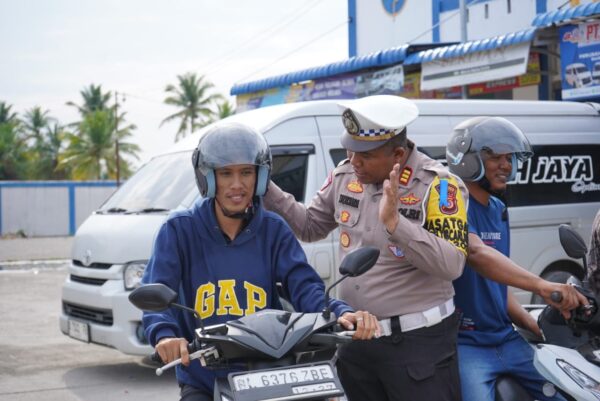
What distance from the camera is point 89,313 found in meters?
7.36

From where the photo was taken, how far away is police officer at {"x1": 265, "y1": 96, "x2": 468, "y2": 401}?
9.78ft

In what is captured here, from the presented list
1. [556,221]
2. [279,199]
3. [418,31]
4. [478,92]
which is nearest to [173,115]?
[418,31]

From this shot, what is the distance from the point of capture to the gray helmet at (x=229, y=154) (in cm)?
279

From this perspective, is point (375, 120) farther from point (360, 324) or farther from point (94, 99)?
point (94, 99)

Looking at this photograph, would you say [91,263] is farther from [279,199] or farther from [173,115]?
[173,115]

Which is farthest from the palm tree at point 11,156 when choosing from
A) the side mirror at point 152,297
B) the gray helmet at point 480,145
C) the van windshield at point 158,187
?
the side mirror at point 152,297

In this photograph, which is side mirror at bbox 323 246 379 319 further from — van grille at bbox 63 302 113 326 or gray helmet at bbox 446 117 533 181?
van grille at bbox 63 302 113 326

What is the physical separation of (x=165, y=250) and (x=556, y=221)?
19.9ft

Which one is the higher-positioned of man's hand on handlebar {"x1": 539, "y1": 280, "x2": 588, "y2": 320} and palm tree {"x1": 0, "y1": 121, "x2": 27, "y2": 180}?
palm tree {"x1": 0, "y1": 121, "x2": 27, "y2": 180}

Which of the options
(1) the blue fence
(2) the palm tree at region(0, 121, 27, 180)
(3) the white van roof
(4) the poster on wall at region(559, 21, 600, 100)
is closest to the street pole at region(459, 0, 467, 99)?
(4) the poster on wall at region(559, 21, 600, 100)

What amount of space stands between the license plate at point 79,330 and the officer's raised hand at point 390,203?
4998 mm

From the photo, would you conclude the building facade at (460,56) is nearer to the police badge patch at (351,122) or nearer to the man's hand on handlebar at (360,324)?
the police badge patch at (351,122)

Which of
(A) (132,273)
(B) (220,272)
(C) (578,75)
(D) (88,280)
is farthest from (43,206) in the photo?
(B) (220,272)

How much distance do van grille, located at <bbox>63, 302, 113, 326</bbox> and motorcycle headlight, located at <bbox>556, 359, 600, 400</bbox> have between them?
4694mm
